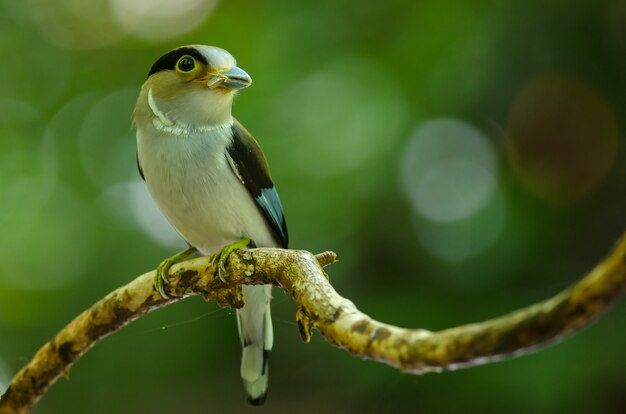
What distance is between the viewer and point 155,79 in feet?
5.03

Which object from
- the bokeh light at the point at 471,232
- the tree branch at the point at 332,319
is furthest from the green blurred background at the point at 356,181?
the tree branch at the point at 332,319

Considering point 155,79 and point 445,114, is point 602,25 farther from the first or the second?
point 155,79

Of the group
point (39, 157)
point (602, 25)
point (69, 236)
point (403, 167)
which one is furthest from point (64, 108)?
point (602, 25)

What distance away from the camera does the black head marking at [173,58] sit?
1.44 m

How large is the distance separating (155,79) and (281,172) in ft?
3.20

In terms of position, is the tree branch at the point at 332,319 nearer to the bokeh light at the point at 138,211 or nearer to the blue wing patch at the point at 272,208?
the blue wing patch at the point at 272,208

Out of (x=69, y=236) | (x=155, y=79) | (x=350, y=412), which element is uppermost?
(x=155, y=79)

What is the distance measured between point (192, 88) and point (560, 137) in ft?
5.61

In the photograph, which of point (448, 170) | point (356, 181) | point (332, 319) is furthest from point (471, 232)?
point (332, 319)

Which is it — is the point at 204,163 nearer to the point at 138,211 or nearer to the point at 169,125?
the point at 169,125

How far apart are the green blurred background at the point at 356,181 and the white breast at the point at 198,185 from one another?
0.78 m

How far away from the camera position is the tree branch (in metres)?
0.69

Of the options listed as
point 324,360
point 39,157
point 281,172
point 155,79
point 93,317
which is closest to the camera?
point 93,317

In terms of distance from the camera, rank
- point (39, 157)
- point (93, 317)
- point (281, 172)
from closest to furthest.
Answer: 1. point (93, 317)
2. point (281, 172)
3. point (39, 157)
